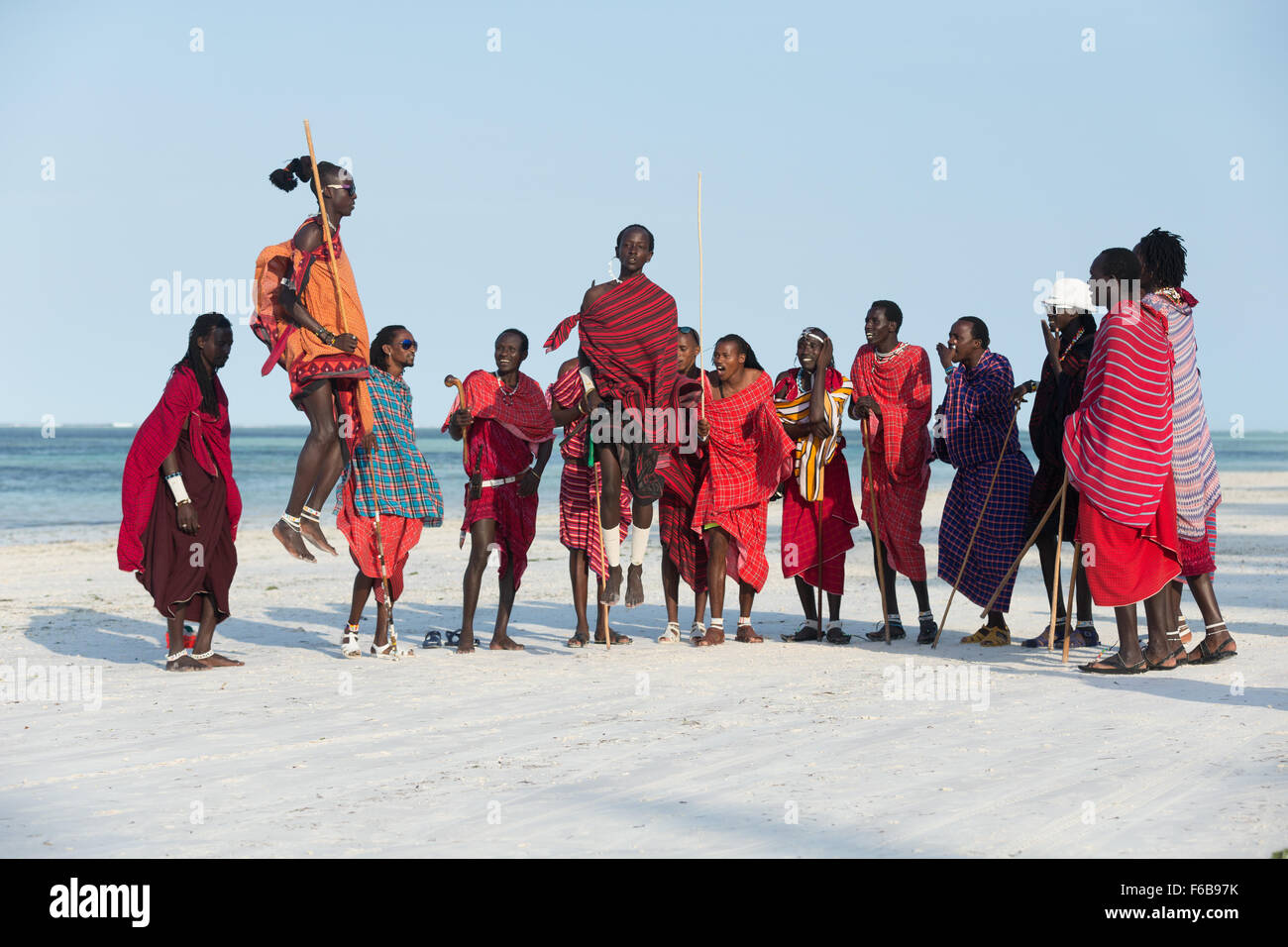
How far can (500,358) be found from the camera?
28.5 feet

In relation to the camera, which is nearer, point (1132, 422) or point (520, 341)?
point (1132, 422)

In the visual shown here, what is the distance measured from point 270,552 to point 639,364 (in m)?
10.3

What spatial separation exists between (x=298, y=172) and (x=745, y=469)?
3.58 m

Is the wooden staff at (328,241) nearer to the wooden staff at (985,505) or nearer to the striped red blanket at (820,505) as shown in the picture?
the striped red blanket at (820,505)

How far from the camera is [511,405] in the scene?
866cm

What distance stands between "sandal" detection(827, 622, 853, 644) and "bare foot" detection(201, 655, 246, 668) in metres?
3.98

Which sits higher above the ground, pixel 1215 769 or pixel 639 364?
pixel 639 364

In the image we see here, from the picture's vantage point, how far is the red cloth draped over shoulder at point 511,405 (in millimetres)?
8586

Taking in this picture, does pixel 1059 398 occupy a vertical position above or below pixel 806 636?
above

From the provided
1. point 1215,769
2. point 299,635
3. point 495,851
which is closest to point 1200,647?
point 1215,769

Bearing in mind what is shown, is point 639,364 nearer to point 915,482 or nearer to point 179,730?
point 915,482

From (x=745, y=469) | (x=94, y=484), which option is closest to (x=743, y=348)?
(x=745, y=469)

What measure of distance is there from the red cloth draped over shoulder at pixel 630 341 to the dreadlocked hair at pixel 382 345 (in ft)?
3.59

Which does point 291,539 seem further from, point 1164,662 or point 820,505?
point 1164,662
